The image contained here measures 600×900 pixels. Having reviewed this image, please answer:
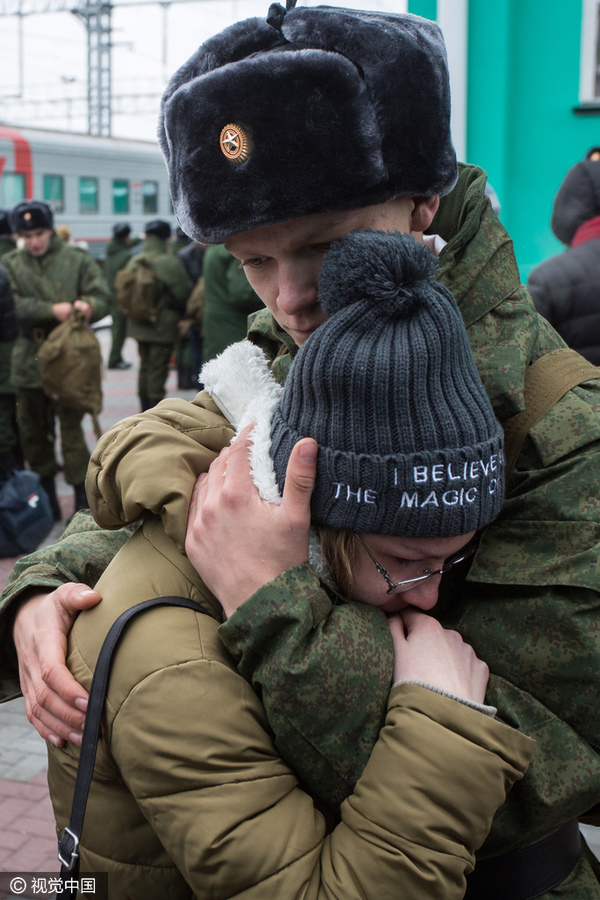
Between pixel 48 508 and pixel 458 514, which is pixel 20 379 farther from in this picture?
pixel 458 514

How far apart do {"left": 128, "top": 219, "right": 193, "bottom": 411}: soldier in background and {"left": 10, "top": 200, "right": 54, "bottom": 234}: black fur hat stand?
2635 millimetres

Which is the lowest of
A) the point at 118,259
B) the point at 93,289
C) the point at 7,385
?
the point at 7,385

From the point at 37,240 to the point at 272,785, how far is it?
266 inches

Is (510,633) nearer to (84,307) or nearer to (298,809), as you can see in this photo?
(298,809)

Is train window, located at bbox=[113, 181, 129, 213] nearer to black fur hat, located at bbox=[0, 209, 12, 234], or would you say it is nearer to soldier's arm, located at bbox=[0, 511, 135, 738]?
black fur hat, located at bbox=[0, 209, 12, 234]

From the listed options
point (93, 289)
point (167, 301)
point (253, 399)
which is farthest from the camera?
point (167, 301)

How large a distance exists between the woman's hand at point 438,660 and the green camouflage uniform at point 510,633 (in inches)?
1.2

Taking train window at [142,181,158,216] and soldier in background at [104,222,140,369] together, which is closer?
soldier in background at [104,222,140,369]

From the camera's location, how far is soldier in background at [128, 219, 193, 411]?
9.59m

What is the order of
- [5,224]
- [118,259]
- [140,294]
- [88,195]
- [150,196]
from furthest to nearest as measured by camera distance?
[150,196]
[88,195]
[118,259]
[140,294]
[5,224]

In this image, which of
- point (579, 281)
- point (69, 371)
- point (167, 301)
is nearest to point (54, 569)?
point (579, 281)

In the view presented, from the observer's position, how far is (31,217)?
6992 mm

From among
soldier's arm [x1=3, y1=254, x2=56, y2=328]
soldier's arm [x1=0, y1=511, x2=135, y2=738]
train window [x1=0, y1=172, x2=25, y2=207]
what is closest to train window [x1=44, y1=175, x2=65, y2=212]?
train window [x1=0, y1=172, x2=25, y2=207]

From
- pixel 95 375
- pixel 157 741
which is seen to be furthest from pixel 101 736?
pixel 95 375
